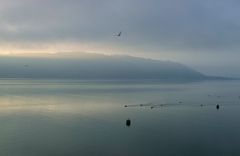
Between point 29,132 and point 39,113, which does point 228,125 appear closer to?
point 29,132

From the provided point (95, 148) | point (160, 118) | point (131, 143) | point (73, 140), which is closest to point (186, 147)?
point (131, 143)

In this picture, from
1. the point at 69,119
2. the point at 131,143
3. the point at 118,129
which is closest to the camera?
the point at 131,143

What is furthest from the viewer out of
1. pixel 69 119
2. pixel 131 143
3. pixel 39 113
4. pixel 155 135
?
pixel 39 113

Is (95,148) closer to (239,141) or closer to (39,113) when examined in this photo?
(239,141)

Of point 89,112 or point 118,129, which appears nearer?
point 118,129

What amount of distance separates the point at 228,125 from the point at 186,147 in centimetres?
1868

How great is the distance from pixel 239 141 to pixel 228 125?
1285 cm

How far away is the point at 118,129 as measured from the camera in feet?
163

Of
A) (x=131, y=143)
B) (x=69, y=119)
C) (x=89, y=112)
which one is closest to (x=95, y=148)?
(x=131, y=143)

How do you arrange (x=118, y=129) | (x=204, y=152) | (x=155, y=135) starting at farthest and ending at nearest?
(x=118, y=129)
(x=155, y=135)
(x=204, y=152)

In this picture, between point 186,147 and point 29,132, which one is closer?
point 186,147

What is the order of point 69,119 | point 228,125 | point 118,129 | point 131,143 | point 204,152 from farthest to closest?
point 69,119
point 228,125
point 118,129
point 131,143
point 204,152

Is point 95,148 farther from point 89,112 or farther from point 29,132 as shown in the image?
point 89,112

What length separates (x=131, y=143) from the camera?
1578 inches
